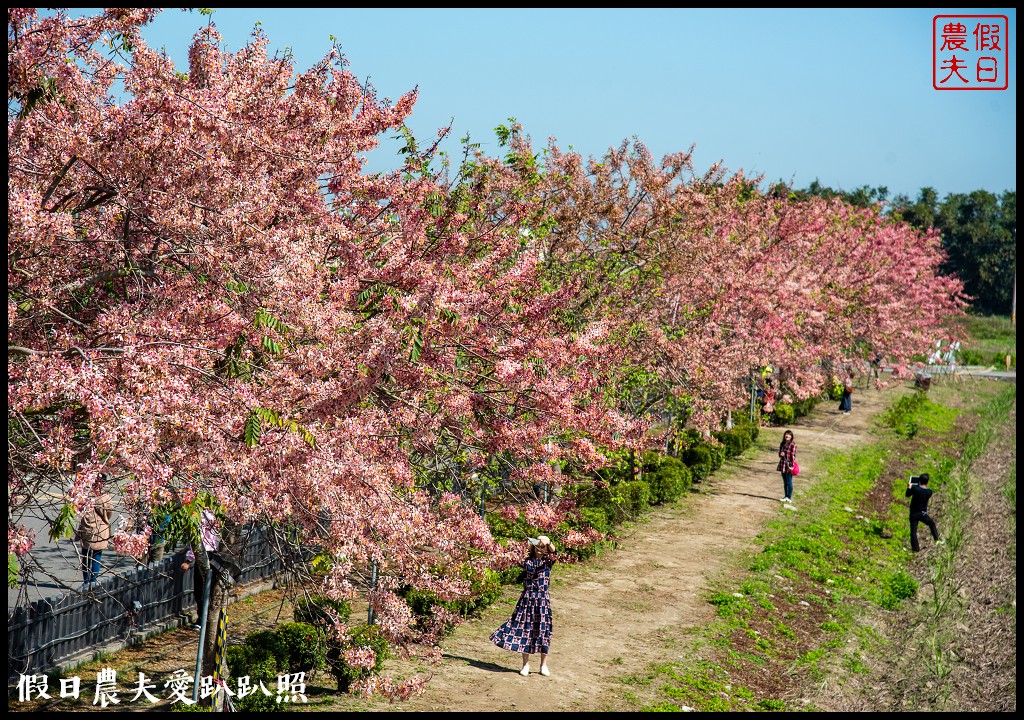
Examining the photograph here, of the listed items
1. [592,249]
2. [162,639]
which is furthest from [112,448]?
[592,249]

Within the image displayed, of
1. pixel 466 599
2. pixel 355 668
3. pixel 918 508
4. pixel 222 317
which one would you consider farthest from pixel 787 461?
pixel 222 317

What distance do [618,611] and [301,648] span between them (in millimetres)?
5637

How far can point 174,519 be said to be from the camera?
7164 millimetres

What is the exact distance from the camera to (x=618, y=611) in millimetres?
14875

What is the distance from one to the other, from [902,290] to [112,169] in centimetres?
3995

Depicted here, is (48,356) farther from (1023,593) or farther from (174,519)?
(1023,593)

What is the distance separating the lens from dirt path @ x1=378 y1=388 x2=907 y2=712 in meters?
11.2

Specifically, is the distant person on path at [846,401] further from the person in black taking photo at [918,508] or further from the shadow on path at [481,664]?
the shadow on path at [481,664]

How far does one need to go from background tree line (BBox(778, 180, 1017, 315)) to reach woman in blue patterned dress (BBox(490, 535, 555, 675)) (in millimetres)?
77049

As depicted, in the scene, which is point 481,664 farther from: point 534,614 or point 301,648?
point 301,648

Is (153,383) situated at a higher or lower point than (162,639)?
higher

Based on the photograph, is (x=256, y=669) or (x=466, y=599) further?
(x=466, y=599)

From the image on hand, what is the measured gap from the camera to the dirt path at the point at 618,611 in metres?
11.2

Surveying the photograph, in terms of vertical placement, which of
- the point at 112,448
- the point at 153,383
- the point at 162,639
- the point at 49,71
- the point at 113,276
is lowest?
the point at 162,639
